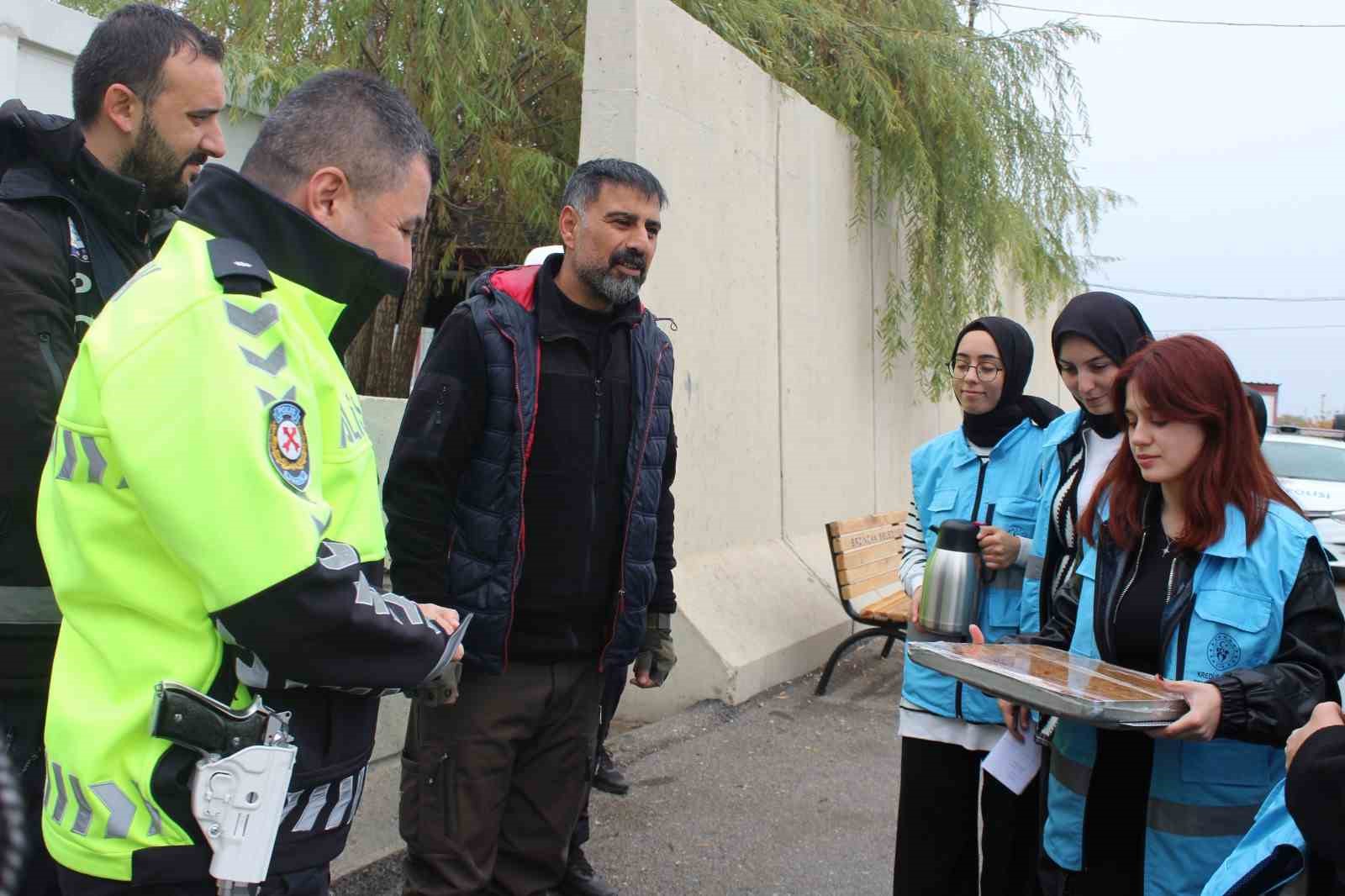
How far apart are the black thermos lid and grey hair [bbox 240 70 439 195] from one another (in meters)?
1.89

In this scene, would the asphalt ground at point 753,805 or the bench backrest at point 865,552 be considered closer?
the asphalt ground at point 753,805

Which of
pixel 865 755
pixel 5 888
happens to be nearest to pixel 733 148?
pixel 865 755

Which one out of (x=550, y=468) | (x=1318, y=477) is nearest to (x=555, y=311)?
(x=550, y=468)

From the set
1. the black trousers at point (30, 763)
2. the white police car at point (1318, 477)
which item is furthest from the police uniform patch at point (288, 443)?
the white police car at point (1318, 477)

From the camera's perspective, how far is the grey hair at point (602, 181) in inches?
125

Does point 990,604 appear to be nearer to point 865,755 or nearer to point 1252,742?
point 1252,742

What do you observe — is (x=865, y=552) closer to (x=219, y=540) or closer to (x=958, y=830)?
(x=958, y=830)

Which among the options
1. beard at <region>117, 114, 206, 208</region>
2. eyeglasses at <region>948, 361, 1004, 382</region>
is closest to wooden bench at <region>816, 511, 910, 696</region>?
eyeglasses at <region>948, 361, 1004, 382</region>

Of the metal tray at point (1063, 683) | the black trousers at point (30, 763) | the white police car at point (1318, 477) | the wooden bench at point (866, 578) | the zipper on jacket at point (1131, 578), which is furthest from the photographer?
the white police car at point (1318, 477)

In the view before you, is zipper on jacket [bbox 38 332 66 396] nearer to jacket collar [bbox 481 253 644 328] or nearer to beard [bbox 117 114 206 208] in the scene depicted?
→ beard [bbox 117 114 206 208]

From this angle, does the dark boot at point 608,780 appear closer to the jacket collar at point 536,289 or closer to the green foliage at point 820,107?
the jacket collar at point 536,289

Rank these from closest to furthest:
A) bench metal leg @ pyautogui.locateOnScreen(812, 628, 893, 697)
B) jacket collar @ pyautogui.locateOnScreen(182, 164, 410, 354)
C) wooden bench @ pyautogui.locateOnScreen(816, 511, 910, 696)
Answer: jacket collar @ pyautogui.locateOnScreen(182, 164, 410, 354), bench metal leg @ pyautogui.locateOnScreen(812, 628, 893, 697), wooden bench @ pyautogui.locateOnScreen(816, 511, 910, 696)

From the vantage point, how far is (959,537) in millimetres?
3129

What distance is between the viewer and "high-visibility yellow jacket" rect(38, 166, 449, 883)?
1.44 m
